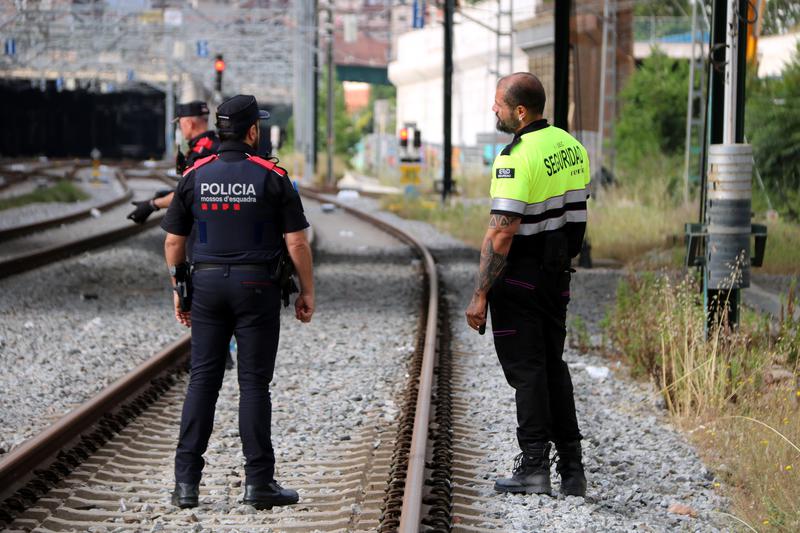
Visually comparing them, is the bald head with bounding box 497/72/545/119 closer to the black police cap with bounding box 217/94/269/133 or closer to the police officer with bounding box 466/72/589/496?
the police officer with bounding box 466/72/589/496

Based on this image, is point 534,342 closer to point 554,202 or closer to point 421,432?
point 554,202

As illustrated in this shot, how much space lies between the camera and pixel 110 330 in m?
12.5

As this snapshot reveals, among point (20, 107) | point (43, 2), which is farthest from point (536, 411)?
point (20, 107)

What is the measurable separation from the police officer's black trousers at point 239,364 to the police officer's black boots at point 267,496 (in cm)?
3

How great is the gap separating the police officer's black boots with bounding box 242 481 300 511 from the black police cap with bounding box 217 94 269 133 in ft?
5.61

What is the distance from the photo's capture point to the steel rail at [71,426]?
21.8 feet

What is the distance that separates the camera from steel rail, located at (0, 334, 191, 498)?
6633mm

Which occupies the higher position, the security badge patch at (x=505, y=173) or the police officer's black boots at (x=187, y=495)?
the security badge patch at (x=505, y=173)

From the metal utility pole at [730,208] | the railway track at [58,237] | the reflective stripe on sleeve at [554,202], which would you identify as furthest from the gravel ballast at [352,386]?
the reflective stripe on sleeve at [554,202]

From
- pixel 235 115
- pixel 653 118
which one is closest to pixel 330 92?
pixel 653 118

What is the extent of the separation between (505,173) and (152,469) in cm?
269

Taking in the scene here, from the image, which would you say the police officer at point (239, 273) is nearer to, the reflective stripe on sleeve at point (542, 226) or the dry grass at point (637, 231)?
the reflective stripe on sleeve at point (542, 226)

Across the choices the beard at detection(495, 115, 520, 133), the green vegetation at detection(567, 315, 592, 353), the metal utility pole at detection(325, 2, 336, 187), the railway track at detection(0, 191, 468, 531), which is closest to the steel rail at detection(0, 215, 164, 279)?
the green vegetation at detection(567, 315, 592, 353)

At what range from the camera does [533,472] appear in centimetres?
650
